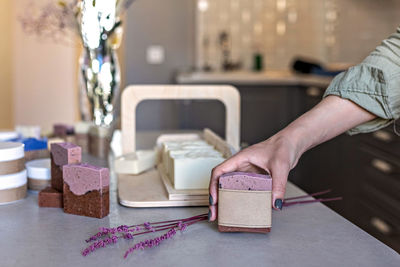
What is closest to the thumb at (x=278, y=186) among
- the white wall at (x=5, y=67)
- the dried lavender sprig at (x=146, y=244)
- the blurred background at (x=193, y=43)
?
the dried lavender sprig at (x=146, y=244)

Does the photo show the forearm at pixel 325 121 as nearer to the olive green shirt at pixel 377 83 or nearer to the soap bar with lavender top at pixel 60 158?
the olive green shirt at pixel 377 83

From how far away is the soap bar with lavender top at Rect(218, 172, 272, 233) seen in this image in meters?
1.04

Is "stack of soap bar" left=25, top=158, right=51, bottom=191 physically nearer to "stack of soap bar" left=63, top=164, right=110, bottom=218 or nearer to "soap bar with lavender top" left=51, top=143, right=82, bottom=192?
"soap bar with lavender top" left=51, top=143, right=82, bottom=192

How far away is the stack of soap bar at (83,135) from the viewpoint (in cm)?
195

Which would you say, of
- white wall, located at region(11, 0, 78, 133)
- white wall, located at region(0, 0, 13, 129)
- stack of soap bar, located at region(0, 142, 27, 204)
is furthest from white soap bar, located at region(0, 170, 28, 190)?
white wall, located at region(0, 0, 13, 129)

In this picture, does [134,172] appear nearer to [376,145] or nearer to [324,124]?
[324,124]

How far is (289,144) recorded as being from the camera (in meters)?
1.18

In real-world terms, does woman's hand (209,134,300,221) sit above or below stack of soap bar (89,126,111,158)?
above

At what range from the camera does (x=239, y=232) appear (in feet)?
3.57

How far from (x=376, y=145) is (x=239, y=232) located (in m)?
2.15

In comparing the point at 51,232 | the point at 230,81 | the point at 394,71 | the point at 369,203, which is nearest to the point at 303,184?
the point at 230,81

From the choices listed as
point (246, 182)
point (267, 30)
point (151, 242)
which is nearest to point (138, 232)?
point (151, 242)

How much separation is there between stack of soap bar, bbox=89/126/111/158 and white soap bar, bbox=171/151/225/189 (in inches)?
23.8

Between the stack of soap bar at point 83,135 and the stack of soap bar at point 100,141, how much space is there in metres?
0.07
